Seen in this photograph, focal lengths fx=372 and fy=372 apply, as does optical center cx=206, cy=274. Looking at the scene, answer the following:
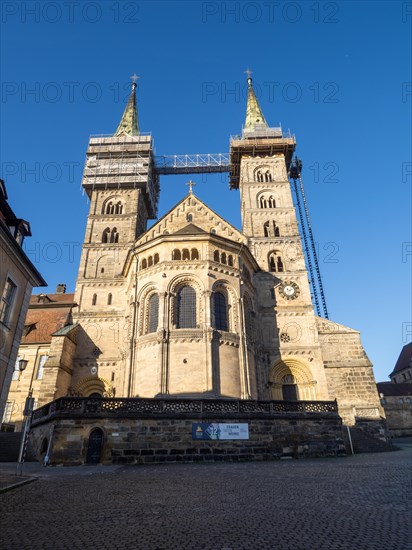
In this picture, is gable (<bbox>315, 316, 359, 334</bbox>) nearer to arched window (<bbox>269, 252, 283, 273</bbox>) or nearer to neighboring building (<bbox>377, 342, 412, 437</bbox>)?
arched window (<bbox>269, 252, 283, 273</bbox>)

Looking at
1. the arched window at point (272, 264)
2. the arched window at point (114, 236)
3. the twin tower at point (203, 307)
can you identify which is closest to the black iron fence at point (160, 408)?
the twin tower at point (203, 307)

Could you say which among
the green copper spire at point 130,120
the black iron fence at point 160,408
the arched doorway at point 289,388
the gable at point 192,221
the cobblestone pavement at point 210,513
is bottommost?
the cobblestone pavement at point 210,513

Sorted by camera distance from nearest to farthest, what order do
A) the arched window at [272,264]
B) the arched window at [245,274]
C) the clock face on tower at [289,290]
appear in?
the arched window at [245,274] → the clock face on tower at [289,290] → the arched window at [272,264]

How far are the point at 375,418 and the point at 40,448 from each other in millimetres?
23981

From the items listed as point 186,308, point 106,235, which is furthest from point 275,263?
point 106,235

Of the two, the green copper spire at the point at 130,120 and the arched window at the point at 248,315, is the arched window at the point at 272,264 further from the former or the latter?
the green copper spire at the point at 130,120

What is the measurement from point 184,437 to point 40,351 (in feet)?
73.2

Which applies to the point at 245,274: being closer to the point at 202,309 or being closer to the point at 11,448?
the point at 202,309

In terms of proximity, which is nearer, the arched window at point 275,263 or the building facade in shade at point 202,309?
the building facade in shade at point 202,309

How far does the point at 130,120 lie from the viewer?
175 feet

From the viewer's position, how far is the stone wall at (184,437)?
1625cm

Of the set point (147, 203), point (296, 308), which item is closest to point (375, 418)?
point (296, 308)

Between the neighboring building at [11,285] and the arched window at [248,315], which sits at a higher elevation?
the arched window at [248,315]

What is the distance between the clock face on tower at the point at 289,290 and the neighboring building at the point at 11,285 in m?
22.7
